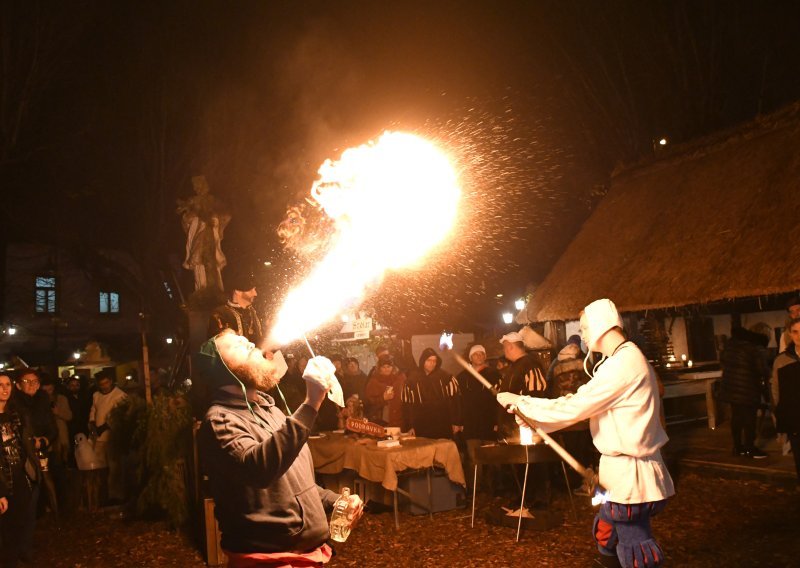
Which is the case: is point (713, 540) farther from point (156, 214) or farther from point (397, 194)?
point (156, 214)

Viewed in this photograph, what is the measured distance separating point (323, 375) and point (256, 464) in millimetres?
565

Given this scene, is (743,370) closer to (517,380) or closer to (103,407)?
(517,380)

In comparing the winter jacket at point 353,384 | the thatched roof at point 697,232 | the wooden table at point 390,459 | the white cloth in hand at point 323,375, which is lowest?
the wooden table at point 390,459

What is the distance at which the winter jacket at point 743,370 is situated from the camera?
10.1 m

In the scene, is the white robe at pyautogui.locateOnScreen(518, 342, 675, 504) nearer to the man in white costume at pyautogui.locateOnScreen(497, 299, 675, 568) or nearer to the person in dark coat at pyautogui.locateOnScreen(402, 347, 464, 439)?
the man in white costume at pyautogui.locateOnScreen(497, 299, 675, 568)

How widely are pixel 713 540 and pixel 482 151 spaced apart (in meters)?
6.67

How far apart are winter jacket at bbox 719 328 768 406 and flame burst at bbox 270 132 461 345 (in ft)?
17.4

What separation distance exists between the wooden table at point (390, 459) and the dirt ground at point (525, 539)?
608mm

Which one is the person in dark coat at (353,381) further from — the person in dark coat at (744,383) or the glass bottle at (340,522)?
the glass bottle at (340,522)

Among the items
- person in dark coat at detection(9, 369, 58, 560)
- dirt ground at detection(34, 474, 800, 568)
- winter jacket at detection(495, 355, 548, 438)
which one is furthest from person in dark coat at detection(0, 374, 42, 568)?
winter jacket at detection(495, 355, 548, 438)

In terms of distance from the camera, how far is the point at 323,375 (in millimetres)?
3434

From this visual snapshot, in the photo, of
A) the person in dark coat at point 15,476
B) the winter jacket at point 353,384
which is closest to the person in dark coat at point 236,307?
the person in dark coat at point 15,476

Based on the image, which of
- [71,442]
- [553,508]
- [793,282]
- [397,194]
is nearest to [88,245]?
[71,442]

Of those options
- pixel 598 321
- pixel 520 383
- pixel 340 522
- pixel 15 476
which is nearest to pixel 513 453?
pixel 520 383
